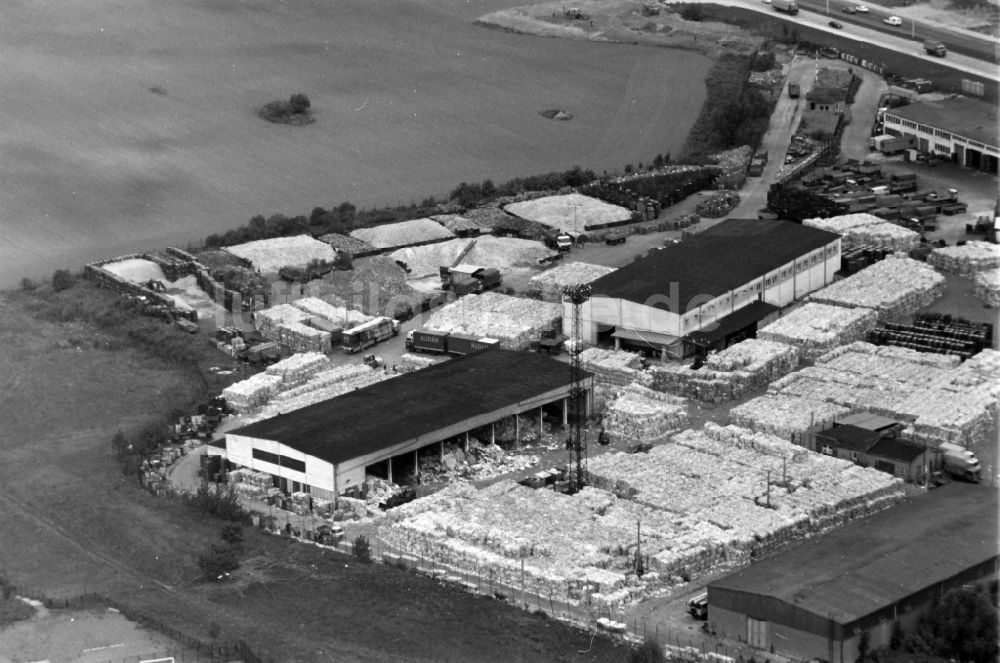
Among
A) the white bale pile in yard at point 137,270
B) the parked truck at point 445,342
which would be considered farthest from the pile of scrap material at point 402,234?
the parked truck at point 445,342

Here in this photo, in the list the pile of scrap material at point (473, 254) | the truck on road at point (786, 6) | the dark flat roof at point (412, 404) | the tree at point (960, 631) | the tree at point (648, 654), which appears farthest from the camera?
the truck on road at point (786, 6)

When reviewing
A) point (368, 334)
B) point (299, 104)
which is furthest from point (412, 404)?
point (299, 104)

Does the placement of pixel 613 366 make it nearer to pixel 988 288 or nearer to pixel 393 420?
pixel 393 420

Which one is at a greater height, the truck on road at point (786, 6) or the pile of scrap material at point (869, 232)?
the truck on road at point (786, 6)

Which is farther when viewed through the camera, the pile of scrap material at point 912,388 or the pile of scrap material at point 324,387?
the pile of scrap material at point 324,387

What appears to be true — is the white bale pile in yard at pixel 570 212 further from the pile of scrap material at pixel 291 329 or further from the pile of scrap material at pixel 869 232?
the pile of scrap material at pixel 291 329

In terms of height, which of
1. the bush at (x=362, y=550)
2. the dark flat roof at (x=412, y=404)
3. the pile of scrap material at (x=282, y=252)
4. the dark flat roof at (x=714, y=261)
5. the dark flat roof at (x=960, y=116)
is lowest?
the pile of scrap material at (x=282, y=252)

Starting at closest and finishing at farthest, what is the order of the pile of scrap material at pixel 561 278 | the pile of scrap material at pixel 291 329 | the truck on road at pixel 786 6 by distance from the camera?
1. the pile of scrap material at pixel 291 329
2. the pile of scrap material at pixel 561 278
3. the truck on road at pixel 786 6

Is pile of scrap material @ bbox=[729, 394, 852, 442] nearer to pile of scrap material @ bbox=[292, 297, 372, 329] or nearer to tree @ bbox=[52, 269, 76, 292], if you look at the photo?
pile of scrap material @ bbox=[292, 297, 372, 329]
